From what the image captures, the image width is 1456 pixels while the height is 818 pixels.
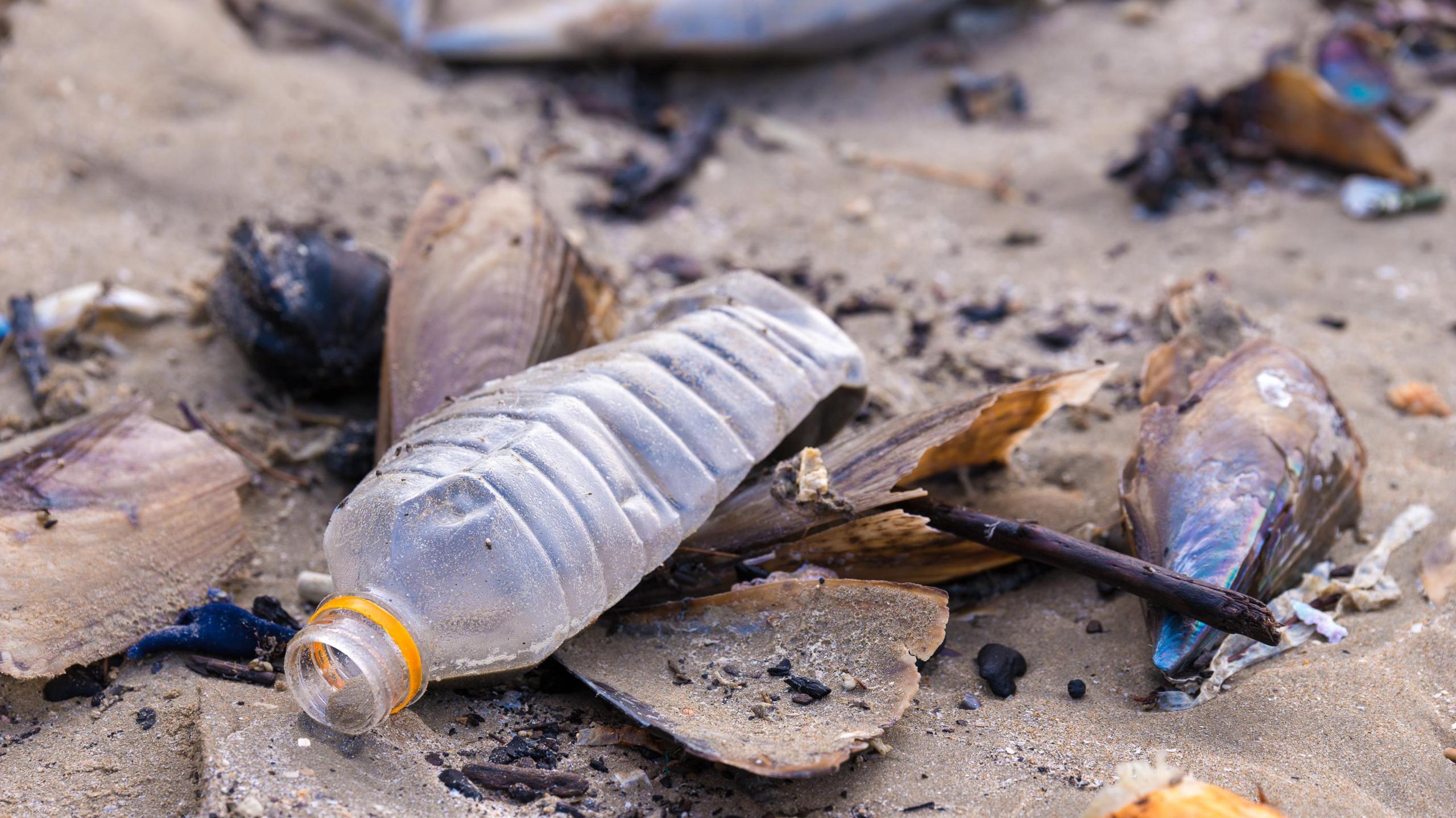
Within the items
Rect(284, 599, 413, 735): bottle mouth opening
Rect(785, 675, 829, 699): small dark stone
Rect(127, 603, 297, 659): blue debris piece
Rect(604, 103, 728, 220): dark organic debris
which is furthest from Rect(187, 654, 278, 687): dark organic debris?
Rect(604, 103, 728, 220): dark organic debris

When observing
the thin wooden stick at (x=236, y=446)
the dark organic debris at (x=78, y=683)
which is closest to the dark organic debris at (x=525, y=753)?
the dark organic debris at (x=78, y=683)

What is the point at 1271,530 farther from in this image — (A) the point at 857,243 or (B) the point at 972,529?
(A) the point at 857,243

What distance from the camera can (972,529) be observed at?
6.11 ft

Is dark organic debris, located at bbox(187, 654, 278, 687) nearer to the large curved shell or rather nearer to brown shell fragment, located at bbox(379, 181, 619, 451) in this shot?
brown shell fragment, located at bbox(379, 181, 619, 451)

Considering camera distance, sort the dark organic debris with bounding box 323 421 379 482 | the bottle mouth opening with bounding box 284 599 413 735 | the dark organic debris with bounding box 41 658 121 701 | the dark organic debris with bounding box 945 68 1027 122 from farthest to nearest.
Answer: the dark organic debris with bounding box 945 68 1027 122 → the dark organic debris with bounding box 323 421 379 482 → the dark organic debris with bounding box 41 658 121 701 → the bottle mouth opening with bounding box 284 599 413 735

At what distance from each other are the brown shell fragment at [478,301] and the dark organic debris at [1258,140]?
200 centimetres

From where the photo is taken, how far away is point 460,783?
146cm

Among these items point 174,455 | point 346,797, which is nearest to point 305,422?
point 174,455

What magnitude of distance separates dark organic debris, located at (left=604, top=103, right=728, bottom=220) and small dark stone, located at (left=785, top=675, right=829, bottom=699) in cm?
210

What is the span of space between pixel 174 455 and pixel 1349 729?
6.70 feet

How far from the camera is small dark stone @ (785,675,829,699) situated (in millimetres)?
1613

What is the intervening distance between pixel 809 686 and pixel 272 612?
3.06 feet

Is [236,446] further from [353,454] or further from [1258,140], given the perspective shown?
[1258,140]

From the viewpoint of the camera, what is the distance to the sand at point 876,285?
1.52 m
